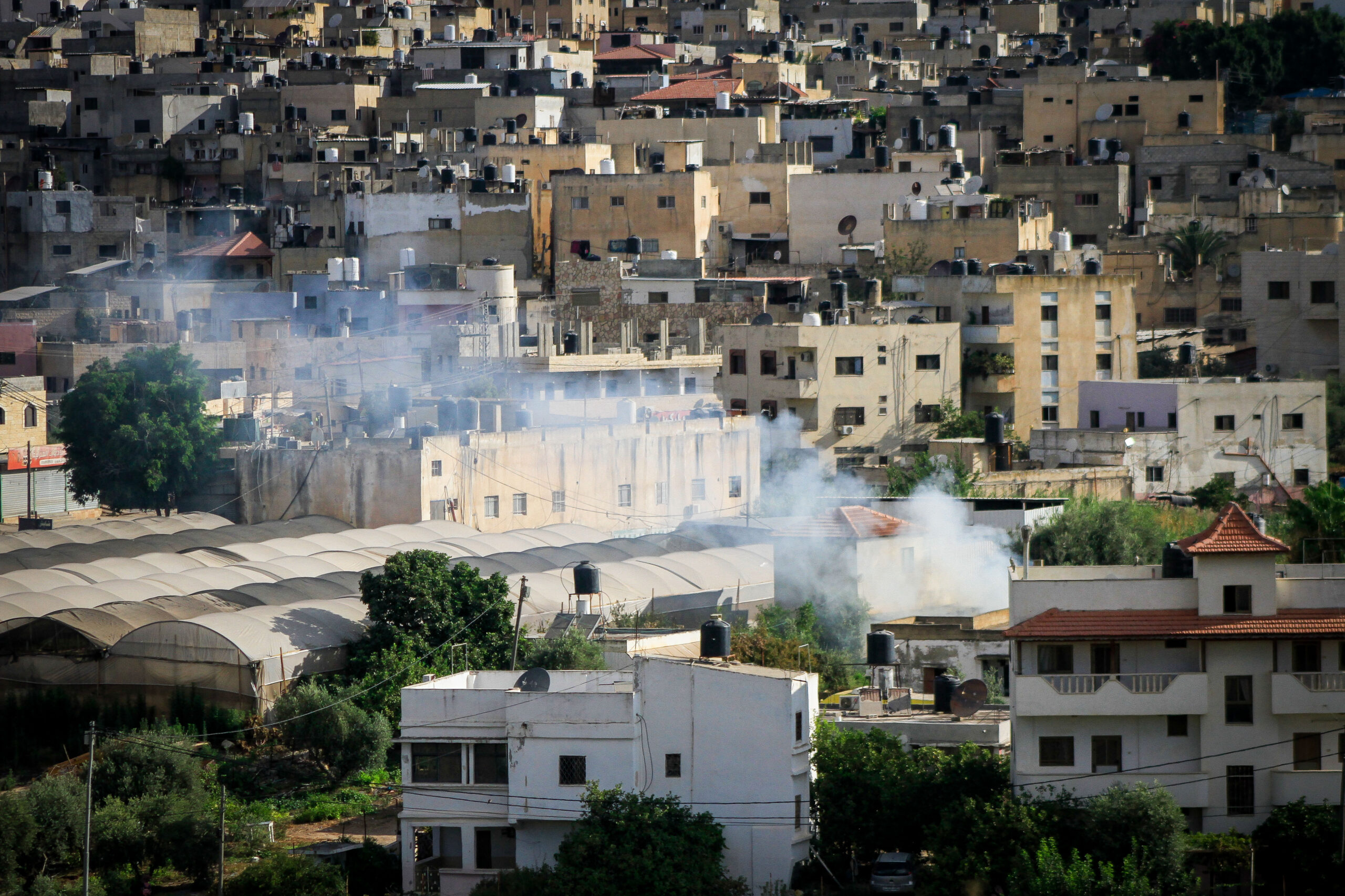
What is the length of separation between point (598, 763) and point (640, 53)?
65578 millimetres

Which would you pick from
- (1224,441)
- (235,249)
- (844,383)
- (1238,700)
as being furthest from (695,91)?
(1238,700)

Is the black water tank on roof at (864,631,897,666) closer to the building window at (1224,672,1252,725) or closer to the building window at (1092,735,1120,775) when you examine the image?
the building window at (1092,735,1120,775)

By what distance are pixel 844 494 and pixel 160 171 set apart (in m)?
35.2

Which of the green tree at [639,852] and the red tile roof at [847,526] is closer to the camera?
the green tree at [639,852]

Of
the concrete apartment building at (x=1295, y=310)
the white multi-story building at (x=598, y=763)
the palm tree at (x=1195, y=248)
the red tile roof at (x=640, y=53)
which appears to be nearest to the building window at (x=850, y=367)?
the concrete apartment building at (x=1295, y=310)

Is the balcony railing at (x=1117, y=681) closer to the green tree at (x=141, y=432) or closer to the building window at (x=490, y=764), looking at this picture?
the building window at (x=490, y=764)

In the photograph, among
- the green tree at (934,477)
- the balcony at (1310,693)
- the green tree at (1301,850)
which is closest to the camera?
the green tree at (1301,850)

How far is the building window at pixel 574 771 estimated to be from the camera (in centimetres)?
3094

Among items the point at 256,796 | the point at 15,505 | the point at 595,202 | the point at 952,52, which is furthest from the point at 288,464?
the point at 952,52

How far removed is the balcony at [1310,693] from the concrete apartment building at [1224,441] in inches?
1034

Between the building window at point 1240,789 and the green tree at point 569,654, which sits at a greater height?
the green tree at point 569,654

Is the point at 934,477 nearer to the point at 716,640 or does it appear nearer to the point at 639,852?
the point at 716,640

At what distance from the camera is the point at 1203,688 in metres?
29.9

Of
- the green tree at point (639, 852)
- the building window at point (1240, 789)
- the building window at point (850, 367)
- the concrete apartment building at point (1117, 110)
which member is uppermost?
the concrete apartment building at point (1117, 110)
